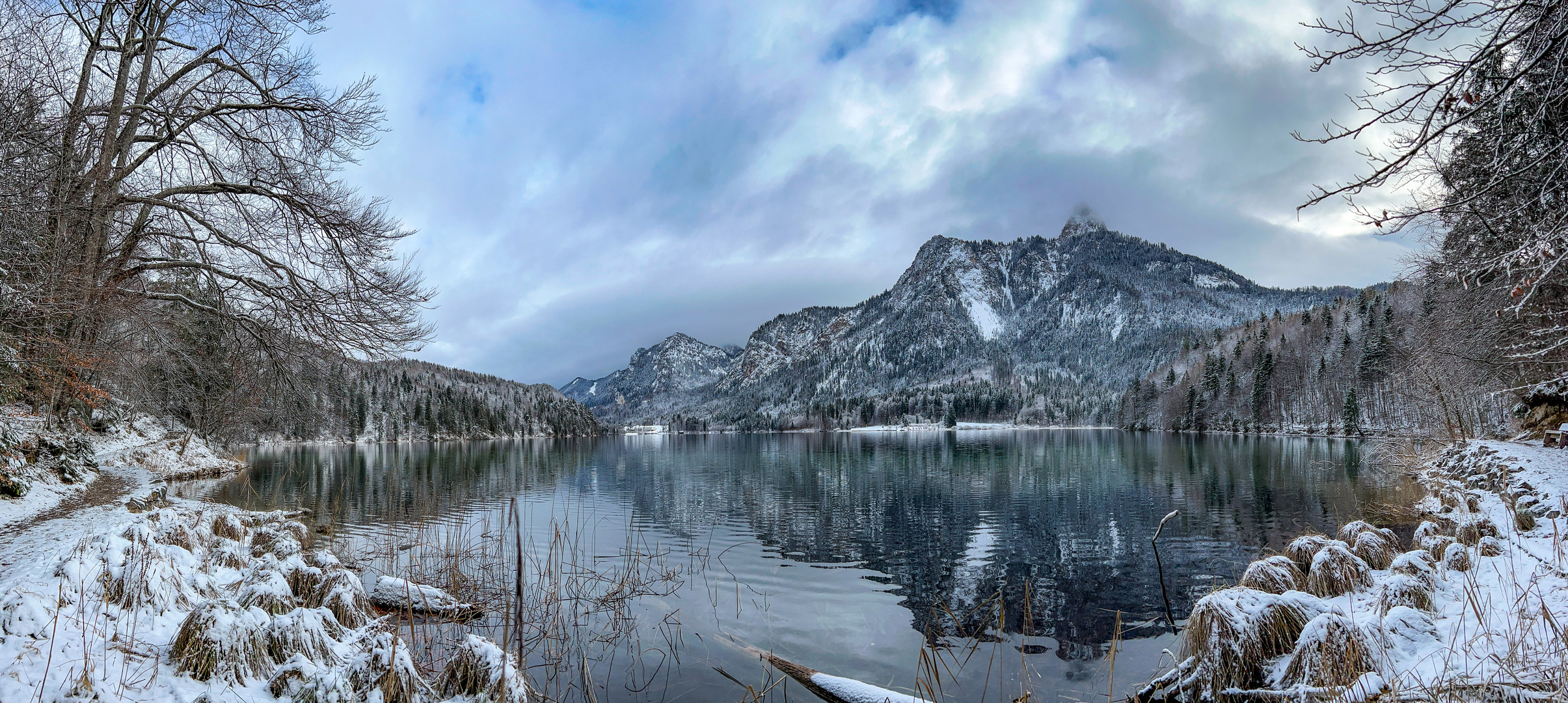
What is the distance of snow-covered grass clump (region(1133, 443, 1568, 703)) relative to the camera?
4.34 metres

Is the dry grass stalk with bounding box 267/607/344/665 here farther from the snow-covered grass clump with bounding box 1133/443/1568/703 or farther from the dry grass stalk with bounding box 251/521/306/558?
the snow-covered grass clump with bounding box 1133/443/1568/703

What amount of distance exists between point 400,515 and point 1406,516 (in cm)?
2781

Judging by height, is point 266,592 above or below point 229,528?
above

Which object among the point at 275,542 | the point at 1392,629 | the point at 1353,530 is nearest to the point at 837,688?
the point at 1392,629

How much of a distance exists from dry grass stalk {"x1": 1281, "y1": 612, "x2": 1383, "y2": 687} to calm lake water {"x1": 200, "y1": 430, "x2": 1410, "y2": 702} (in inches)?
85.1

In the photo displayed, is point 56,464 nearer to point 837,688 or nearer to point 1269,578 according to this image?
point 837,688

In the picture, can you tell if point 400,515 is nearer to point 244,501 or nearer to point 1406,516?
point 244,501

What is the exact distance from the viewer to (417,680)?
4.39 metres

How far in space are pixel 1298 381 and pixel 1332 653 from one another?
116683 millimetres

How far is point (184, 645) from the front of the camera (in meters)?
4.33

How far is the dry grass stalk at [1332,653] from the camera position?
4.93 m

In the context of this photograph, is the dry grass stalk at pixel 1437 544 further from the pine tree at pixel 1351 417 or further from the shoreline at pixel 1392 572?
the pine tree at pixel 1351 417

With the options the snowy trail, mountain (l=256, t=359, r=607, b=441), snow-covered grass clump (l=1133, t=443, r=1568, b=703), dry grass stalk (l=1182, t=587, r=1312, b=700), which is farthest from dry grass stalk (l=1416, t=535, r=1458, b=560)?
mountain (l=256, t=359, r=607, b=441)

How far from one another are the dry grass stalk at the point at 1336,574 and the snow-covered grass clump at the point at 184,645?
9.23 m
